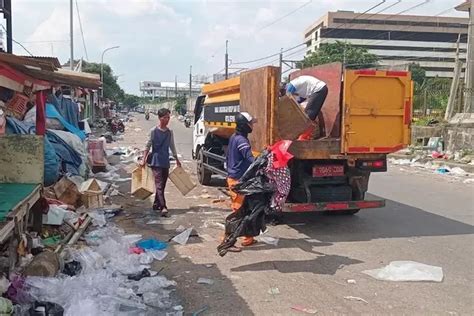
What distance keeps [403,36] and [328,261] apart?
106 meters

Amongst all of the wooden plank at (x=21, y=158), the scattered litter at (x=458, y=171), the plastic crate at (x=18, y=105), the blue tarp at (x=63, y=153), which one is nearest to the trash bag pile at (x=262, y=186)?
the wooden plank at (x=21, y=158)

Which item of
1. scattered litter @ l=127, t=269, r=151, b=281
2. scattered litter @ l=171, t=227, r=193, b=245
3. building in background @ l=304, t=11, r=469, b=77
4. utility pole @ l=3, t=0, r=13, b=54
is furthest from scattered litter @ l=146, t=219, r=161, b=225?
building in background @ l=304, t=11, r=469, b=77

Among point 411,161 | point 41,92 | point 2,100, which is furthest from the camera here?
point 411,161

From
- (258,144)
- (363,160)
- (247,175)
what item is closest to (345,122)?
(363,160)

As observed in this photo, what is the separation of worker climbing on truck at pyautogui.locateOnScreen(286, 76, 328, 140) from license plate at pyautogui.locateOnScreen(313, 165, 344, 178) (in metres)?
0.54

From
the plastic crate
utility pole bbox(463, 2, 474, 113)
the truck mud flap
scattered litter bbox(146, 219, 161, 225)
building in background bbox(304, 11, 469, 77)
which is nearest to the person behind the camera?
the truck mud flap

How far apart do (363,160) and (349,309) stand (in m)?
3.45

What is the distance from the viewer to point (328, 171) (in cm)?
758

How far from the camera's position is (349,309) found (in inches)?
178

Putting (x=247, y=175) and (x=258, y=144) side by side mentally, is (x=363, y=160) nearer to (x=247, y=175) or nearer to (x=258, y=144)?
(x=258, y=144)

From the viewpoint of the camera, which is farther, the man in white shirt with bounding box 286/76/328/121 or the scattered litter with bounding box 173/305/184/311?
the man in white shirt with bounding box 286/76/328/121

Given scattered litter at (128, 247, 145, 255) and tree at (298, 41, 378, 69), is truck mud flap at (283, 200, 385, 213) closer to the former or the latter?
scattered litter at (128, 247, 145, 255)

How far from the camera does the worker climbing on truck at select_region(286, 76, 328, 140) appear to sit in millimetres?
7707

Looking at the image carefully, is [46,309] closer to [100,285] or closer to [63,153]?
[100,285]
